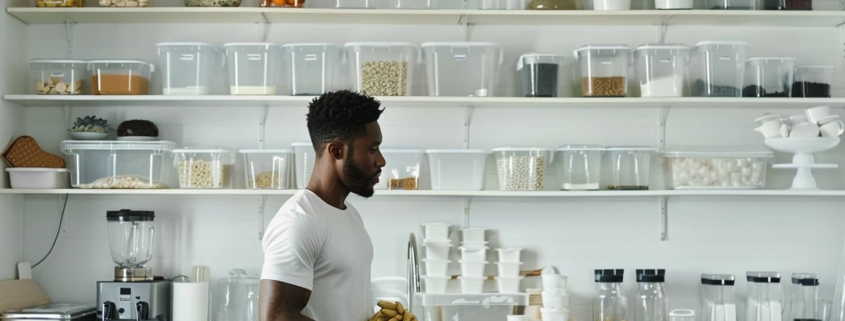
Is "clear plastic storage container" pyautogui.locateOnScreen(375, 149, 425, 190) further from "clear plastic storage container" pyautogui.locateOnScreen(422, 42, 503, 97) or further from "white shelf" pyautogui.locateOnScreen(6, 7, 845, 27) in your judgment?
"white shelf" pyautogui.locateOnScreen(6, 7, 845, 27)

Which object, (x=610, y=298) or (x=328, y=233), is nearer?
(x=328, y=233)

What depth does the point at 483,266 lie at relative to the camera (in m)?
4.51

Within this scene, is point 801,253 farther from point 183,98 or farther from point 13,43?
point 13,43

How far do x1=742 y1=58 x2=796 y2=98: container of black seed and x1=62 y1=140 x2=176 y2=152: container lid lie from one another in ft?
9.12

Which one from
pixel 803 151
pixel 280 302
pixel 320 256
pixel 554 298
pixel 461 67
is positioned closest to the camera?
pixel 280 302

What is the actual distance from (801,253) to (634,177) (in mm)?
996

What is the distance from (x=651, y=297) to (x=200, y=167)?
7.28 ft

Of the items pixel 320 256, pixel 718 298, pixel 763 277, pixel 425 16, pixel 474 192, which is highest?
pixel 425 16

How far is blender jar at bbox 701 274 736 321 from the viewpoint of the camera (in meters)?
→ 4.46

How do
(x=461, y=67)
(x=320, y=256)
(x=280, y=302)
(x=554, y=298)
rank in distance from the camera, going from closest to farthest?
(x=280, y=302)
(x=320, y=256)
(x=554, y=298)
(x=461, y=67)

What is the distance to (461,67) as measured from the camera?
14.6 ft

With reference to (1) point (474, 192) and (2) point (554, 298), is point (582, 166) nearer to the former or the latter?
(1) point (474, 192)

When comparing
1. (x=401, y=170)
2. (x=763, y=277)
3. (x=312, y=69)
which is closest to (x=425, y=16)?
(x=312, y=69)

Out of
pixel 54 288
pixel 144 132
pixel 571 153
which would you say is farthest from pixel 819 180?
pixel 54 288
